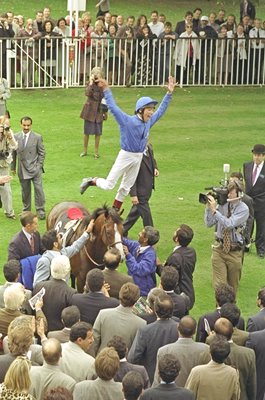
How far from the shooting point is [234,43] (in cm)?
2772

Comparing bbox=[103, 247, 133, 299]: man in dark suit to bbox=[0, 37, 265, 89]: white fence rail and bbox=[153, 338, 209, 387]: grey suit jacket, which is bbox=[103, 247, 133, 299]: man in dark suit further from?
bbox=[0, 37, 265, 89]: white fence rail

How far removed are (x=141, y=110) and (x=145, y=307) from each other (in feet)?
17.1

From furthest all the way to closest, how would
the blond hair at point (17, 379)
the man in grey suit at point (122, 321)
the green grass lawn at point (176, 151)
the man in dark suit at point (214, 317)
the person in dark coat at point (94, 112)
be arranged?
the person in dark coat at point (94, 112) → the green grass lawn at point (176, 151) → the man in dark suit at point (214, 317) → the man in grey suit at point (122, 321) → the blond hair at point (17, 379)

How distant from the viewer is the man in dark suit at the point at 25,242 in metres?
13.7

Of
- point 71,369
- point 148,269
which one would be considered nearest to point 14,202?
point 148,269

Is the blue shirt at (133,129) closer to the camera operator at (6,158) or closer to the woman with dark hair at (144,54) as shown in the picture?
the camera operator at (6,158)

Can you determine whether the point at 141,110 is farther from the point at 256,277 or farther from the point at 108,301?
the point at 108,301

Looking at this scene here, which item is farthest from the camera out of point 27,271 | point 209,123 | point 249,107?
point 249,107

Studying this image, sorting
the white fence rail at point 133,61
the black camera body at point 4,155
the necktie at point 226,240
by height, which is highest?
the white fence rail at point 133,61

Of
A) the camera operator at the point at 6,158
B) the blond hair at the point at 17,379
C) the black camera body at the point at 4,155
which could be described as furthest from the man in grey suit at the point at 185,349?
the black camera body at the point at 4,155

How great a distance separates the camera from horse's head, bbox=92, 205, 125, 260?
13273mm

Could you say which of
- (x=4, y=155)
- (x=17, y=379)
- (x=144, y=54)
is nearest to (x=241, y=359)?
(x=17, y=379)

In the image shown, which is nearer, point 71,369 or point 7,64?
point 71,369

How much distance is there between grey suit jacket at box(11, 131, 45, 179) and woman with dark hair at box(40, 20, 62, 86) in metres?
9.13
